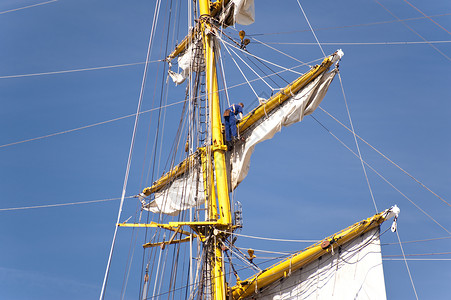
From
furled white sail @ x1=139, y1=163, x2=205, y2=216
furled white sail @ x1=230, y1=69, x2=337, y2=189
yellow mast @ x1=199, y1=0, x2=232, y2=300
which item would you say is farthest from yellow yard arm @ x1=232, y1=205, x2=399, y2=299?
furled white sail @ x1=139, y1=163, x2=205, y2=216

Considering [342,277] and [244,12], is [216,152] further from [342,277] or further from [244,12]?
[342,277]

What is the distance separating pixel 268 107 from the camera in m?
34.3

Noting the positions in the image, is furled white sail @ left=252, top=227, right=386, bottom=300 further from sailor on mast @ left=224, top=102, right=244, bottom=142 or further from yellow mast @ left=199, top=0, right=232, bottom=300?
sailor on mast @ left=224, top=102, right=244, bottom=142

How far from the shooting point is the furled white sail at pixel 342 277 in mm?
30734

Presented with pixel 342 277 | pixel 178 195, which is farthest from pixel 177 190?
pixel 342 277

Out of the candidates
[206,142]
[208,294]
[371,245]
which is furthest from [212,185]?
[371,245]

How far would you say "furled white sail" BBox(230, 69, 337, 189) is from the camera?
109 ft

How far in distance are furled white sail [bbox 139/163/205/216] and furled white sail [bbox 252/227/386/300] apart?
531 centimetres

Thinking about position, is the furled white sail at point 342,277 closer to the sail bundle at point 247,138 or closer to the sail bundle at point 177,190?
the sail bundle at point 247,138

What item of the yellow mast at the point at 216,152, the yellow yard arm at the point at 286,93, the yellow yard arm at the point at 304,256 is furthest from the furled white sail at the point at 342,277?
the yellow yard arm at the point at 286,93

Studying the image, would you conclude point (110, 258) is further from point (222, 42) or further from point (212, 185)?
point (222, 42)

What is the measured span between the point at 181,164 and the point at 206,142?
243cm

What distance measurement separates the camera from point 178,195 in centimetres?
3738

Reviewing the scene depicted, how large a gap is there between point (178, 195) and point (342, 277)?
8648 millimetres
